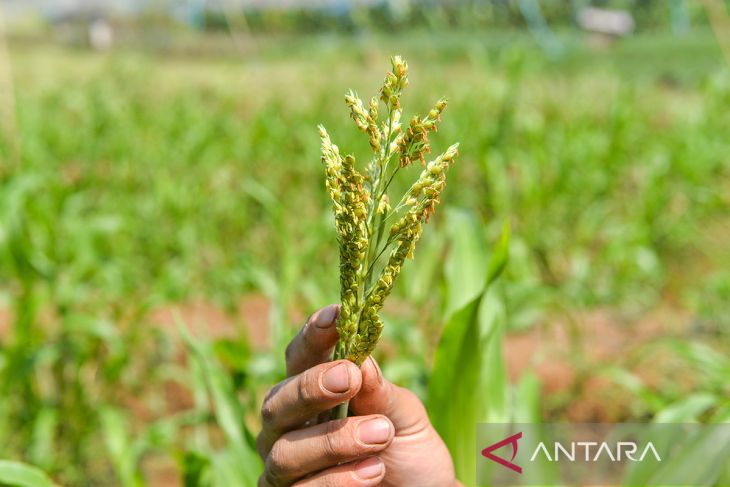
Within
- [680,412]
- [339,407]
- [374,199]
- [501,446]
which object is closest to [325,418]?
[339,407]

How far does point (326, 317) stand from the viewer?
612 millimetres

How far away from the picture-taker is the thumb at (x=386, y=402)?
24.0 inches

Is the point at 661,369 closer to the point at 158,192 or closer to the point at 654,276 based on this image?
the point at 654,276

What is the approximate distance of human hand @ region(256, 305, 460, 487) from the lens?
0.56 m

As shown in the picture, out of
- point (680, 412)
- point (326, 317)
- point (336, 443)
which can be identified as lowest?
point (680, 412)

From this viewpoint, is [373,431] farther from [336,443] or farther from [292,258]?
[292,258]

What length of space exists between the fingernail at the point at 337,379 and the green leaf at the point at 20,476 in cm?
62

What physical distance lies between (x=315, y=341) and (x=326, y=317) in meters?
0.03

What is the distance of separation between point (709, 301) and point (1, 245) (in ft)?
8.52

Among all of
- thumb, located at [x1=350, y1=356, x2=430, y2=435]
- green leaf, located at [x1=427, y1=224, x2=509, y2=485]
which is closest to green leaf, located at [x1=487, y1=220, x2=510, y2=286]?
green leaf, located at [x1=427, y1=224, x2=509, y2=485]

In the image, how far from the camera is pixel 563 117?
515cm

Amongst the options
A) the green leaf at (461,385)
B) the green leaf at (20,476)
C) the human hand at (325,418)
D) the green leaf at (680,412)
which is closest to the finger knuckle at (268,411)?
the human hand at (325,418)

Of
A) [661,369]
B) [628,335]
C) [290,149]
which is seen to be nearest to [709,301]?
[628,335]

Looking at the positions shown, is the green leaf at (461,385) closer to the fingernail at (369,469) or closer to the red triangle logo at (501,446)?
the red triangle logo at (501,446)
